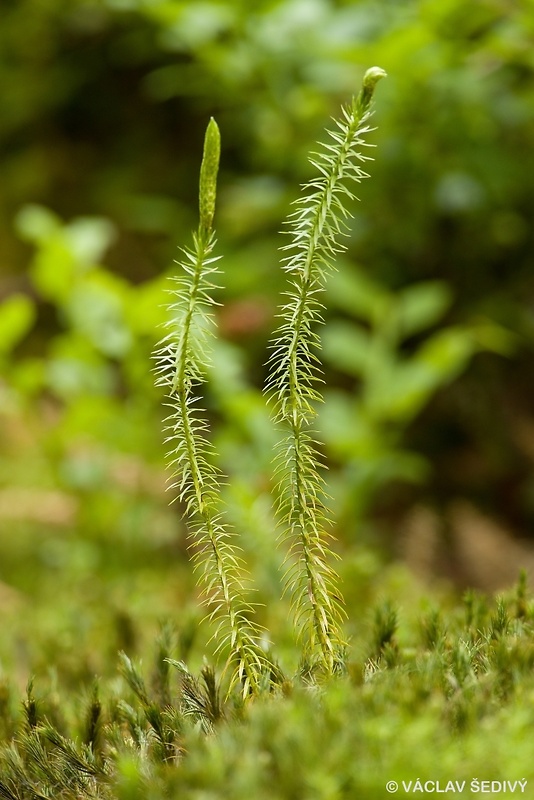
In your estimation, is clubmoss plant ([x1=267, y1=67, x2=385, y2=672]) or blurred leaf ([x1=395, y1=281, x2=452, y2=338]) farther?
blurred leaf ([x1=395, y1=281, x2=452, y2=338])

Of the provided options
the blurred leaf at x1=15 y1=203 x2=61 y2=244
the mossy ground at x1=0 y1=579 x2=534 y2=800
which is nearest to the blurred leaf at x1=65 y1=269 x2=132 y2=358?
the blurred leaf at x1=15 y1=203 x2=61 y2=244

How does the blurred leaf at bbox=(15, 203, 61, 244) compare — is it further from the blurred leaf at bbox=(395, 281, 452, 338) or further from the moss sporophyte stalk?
the moss sporophyte stalk

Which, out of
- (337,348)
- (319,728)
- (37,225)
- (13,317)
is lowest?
(319,728)

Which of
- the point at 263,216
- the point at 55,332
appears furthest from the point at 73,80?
the point at 263,216

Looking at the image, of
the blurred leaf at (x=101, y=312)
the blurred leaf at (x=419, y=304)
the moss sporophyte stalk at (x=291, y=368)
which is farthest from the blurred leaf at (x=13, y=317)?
the moss sporophyte stalk at (x=291, y=368)

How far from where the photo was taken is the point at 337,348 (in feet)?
7.95

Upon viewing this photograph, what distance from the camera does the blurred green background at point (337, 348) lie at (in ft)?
6.72

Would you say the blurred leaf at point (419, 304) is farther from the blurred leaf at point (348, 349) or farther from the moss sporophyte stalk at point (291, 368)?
the moss sporophyte stalk at point (291, 368)

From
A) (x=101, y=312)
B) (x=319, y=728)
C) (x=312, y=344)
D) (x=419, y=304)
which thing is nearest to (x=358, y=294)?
(x=419, y=304)

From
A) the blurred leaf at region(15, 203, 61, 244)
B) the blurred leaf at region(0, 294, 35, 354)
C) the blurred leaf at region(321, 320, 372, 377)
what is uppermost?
the blurred leaf at region(15, 203, 61, 244)

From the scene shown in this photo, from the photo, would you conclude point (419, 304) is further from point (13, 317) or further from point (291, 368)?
point (291, 368)

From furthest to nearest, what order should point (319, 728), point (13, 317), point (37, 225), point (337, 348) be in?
point (337, 348) → point (37, 225) → point (13, 317) → point (319, 728)

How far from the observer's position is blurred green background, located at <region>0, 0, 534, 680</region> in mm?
2049

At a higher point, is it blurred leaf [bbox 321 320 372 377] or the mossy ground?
blurred leaf [bbox 321 320 372 377]
